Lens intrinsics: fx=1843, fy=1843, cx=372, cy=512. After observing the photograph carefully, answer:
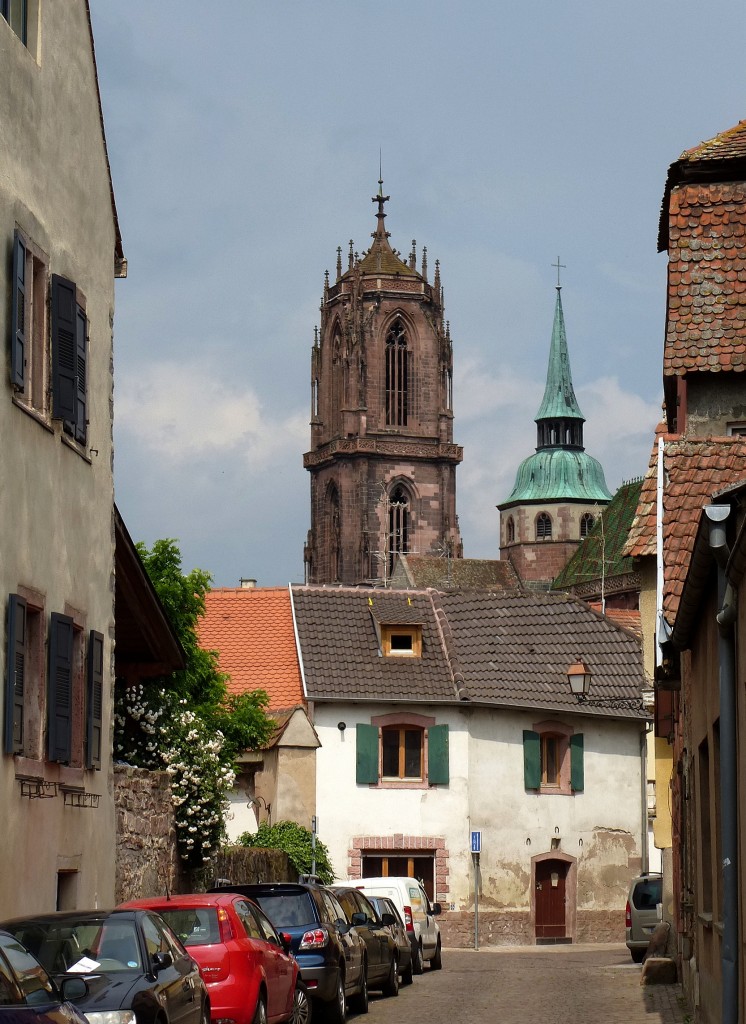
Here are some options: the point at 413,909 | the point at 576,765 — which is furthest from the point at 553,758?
the point at 413,909

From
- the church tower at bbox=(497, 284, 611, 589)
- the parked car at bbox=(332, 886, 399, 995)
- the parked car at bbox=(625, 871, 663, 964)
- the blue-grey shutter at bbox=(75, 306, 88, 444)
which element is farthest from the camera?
the church tower at bbox=(497, 284, 611, 589)

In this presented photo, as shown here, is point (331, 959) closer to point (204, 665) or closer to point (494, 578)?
point (204, 665)

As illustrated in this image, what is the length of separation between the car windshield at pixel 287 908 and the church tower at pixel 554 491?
140 m

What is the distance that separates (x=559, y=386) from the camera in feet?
549

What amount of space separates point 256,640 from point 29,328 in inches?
1130

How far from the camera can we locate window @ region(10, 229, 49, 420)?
16.9 metres

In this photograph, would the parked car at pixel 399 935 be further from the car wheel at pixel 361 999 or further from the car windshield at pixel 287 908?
the car windshield at pixel 287 908

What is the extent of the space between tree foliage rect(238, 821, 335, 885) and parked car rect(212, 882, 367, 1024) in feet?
62.4

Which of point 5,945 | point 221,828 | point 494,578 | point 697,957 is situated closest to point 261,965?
point 697,957

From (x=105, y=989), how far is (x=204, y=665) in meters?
21.9

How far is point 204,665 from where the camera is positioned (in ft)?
112

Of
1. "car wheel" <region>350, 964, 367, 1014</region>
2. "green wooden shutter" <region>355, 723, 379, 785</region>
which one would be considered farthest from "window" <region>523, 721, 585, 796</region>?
"car wheel" <region>350, 964, 367, 1014</region>

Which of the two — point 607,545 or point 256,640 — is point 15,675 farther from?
point 607,545

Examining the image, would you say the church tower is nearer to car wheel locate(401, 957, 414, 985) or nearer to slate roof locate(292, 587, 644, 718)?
slate roof locate(292, 587, 644, 718)
